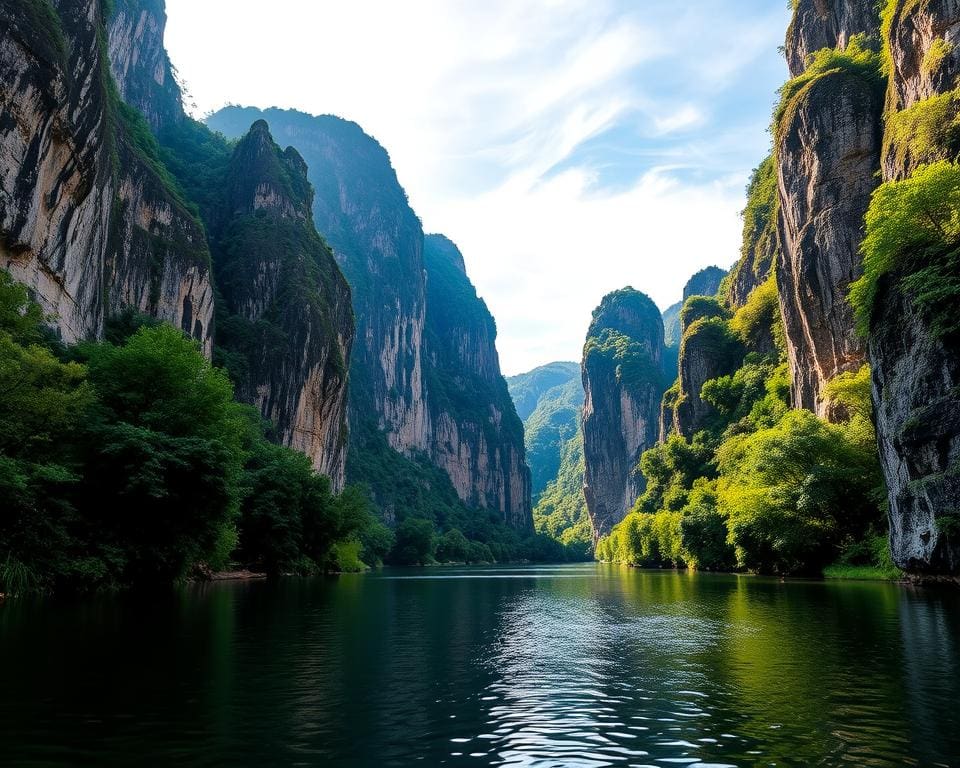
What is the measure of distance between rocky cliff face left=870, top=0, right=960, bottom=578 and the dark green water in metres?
8.54

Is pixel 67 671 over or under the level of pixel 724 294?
under

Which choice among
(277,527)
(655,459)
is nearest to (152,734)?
(277,527)

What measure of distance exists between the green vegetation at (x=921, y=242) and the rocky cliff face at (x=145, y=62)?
105 metres

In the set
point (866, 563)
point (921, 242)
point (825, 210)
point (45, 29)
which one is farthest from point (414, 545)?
point (921, 242)

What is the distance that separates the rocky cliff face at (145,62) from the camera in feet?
345

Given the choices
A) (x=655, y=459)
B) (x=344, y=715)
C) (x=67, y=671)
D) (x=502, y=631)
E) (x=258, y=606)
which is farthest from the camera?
(x=655, y=459)

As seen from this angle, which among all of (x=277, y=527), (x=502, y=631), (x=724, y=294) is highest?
(x=724, y=294)

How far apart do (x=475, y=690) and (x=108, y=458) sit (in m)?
23.7

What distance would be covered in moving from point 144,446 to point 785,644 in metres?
25.2

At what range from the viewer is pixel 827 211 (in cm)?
5775

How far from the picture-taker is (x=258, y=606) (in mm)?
26156

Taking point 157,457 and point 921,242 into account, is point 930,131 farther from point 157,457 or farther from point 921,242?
point 157,457

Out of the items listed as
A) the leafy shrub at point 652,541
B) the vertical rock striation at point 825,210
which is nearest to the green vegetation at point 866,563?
the vertical rock striation at point 825,210

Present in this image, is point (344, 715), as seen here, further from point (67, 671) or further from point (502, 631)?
point (502, 631)
